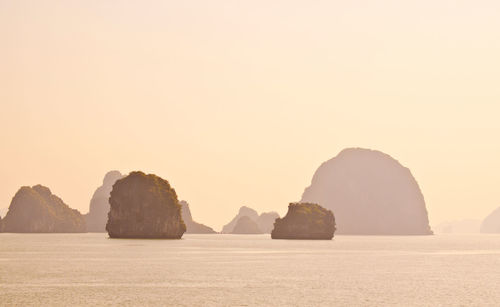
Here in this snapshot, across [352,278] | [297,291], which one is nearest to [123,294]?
[297,291]

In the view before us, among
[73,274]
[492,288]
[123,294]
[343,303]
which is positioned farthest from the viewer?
[73,274]

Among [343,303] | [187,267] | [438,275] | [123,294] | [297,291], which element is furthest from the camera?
[187,267]

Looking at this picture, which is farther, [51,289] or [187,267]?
[187,267]

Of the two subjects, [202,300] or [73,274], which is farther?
[73,274]

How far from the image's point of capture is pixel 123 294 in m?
49.1

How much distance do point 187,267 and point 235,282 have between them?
21028mm

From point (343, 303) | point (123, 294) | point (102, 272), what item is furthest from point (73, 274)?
point (343, 303)

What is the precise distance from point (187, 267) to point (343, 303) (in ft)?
122

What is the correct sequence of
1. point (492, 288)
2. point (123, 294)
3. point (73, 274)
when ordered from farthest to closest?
point (73, 274), point (492, 288), point (123, 294)

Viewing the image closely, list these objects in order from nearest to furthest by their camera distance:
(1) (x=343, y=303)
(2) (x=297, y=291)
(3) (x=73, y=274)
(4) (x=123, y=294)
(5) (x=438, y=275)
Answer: (1) (x=343, y=303), (4) (x=123, y=294), (2) (x=297, y=291), (3) (x=73, y=274), (5) (x=438, y=275)

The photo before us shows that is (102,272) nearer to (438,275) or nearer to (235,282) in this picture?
(235,282)

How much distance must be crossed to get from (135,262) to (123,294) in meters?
39.1

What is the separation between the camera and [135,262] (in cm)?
8756

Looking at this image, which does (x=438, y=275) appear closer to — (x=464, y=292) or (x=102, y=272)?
(x=464, y=292)
